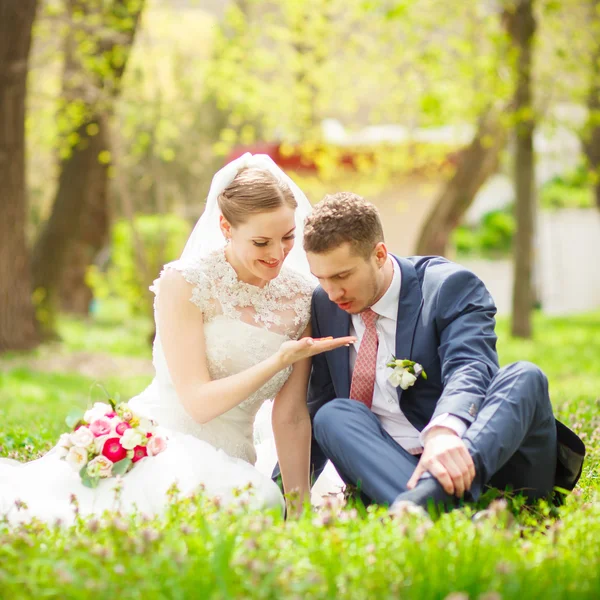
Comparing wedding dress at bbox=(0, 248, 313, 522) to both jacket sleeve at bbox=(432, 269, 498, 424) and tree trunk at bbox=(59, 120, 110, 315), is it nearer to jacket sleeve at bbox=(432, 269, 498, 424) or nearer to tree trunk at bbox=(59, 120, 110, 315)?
jacket sleeve at bbox=(432, 269, 498, 424)

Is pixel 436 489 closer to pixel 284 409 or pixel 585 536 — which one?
pixel 585 536

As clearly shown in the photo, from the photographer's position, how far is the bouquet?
143 inches

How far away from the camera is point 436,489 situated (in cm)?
304

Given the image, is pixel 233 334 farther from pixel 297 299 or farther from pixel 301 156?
pixel 301 156

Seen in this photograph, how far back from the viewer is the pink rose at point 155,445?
3766mm

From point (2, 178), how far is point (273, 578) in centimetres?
942

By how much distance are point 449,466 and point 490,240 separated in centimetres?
2540

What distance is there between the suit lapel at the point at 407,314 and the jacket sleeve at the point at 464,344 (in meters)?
0.12

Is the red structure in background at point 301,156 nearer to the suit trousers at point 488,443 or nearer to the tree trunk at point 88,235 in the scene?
the tree trunk at point 88,235

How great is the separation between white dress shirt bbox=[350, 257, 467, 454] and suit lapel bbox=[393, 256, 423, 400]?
0.04 metres

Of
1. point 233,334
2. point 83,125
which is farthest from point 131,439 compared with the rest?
point 83,125

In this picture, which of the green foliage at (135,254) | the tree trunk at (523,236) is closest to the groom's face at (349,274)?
the tree trunk at (523,236)

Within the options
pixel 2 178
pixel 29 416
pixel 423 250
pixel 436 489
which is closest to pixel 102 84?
pixel 2 178

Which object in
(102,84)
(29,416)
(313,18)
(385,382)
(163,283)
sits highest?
(313,18)
